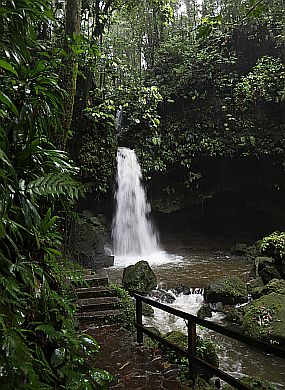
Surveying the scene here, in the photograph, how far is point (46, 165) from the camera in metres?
1.99

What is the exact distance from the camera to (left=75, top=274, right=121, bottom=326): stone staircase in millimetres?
5412

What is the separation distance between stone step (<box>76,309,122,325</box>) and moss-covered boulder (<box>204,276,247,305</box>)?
2.96 meters

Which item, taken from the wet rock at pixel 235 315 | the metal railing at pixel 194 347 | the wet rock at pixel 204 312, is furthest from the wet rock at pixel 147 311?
the metal railing at pixel 194 347

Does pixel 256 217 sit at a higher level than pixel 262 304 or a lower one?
higher

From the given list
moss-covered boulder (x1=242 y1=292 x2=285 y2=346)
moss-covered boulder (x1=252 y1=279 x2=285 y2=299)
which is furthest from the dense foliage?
moss-covered boulder (x1=242 y1=292 x2=285 y2=346)

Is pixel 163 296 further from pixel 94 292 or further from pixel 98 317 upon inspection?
pixel 98 317

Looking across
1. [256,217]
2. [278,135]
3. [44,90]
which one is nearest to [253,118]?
[278,135]

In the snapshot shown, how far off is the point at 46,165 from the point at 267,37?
14.7 m

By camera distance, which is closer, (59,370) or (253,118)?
(59,370)

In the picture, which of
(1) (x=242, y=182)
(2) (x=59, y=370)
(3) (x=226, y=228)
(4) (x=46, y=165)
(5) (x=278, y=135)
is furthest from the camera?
(3) (x=226, y=228)

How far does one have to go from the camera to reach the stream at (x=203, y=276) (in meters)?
5.27

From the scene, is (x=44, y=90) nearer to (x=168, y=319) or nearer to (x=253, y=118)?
(x=168, y=319)

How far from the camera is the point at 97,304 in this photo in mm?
5613

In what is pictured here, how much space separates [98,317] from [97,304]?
0.75 feet
